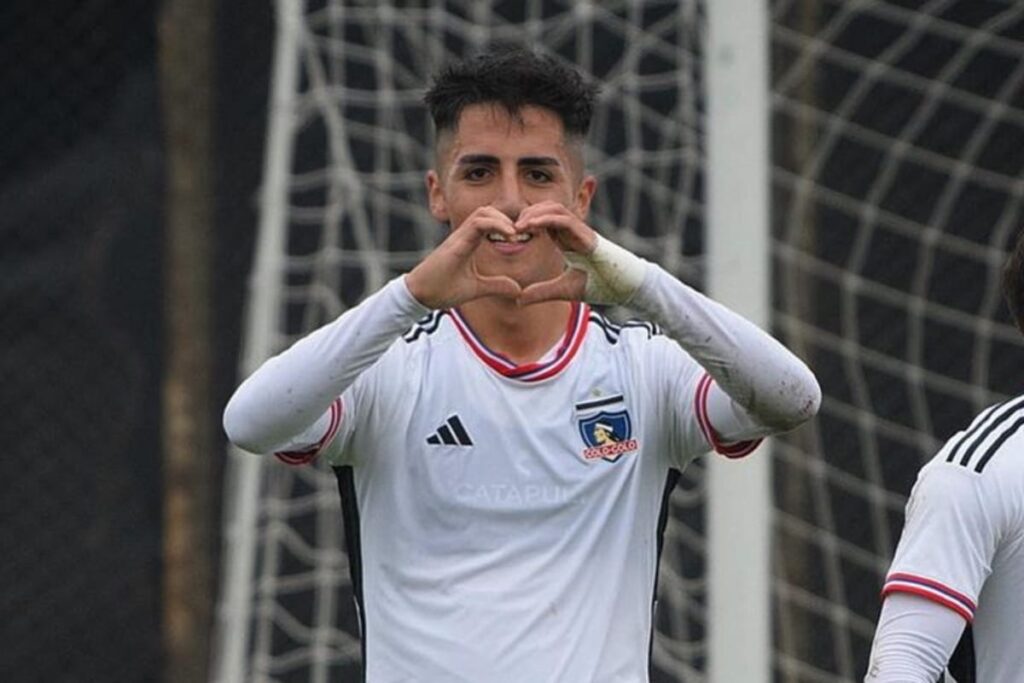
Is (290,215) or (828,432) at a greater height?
(290,215)

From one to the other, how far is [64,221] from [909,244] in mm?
2357

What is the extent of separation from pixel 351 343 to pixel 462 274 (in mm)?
181

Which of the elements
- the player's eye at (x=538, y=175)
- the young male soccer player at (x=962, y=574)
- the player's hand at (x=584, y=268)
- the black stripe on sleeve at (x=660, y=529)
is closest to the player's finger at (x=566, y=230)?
the player's hand at (x=584, y=268)

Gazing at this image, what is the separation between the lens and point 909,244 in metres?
6.00

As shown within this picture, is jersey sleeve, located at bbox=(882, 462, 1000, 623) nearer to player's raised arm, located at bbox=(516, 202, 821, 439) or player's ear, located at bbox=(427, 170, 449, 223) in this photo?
player's raised arm, located at bbox=(516, 202, 821, 439)

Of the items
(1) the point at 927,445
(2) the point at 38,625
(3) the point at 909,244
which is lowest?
(2) the point at 38,625

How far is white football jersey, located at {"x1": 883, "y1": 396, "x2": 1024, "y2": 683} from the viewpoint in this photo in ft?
10.2

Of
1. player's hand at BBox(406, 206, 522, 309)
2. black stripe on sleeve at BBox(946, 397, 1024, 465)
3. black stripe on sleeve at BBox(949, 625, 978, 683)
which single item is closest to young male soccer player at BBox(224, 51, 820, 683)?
player's hand at BBox(406, 206, 522, 309)

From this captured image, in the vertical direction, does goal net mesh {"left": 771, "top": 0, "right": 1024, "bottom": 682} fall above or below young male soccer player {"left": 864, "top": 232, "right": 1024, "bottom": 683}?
above

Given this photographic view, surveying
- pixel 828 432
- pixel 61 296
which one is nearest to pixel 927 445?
pixel 828 432

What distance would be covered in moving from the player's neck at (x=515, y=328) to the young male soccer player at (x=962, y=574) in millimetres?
653

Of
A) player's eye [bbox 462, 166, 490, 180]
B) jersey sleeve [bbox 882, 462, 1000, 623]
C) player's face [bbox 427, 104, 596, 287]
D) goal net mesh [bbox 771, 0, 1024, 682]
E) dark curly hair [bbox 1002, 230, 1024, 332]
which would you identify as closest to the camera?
jersey sleeve [bbox 882, 462, 1000, 623]

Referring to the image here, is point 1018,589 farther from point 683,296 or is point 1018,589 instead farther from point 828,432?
point 828,432

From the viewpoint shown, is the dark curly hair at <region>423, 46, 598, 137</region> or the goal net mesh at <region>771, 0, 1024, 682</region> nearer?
the dark curly hair at <region>423, 46, 598, 137</region>
